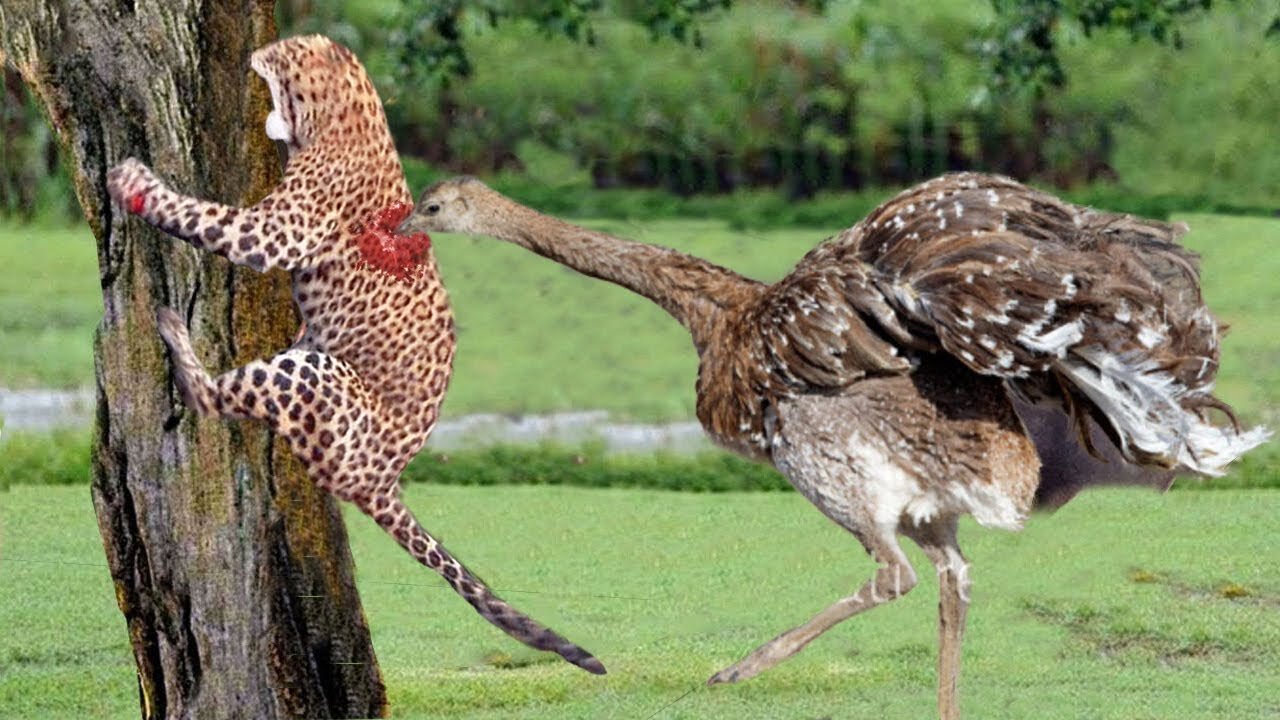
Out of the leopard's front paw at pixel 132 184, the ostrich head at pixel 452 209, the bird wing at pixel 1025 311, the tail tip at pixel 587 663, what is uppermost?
the leopard's front paw at pixel 132 184

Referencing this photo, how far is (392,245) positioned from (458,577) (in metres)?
0.73

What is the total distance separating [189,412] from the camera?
15.8 feet

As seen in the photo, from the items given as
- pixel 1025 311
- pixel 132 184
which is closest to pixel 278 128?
pixel 132 184

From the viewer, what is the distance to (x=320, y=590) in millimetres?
5000

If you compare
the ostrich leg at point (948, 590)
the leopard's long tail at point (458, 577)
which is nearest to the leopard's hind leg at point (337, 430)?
the leopard's long tail at point (458, 577)

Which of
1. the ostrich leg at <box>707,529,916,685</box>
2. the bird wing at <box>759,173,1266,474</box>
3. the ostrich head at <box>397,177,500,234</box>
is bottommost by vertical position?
the ostrich leg at <box>707,529,916,685</box>

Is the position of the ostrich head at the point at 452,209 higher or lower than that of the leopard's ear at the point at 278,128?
lower

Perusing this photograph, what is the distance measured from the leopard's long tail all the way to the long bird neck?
2.07ft

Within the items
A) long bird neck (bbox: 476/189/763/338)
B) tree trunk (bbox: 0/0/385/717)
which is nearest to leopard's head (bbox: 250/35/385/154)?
tree trunk (bbox: 0/0/385/717)

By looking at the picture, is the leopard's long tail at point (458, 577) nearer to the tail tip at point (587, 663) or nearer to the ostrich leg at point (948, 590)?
the tail tip at point (587, 663)

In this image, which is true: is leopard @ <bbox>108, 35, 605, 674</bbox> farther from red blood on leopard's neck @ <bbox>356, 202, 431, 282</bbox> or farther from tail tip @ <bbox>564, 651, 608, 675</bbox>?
tail tip @ <bbox>564, 651, 608, 675</bbox>

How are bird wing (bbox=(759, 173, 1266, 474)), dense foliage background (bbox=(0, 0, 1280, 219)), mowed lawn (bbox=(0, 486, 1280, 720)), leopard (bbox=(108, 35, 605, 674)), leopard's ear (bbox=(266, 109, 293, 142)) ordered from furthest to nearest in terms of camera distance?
dense foliage background (bbox=(0, 0, 1280, 219)), mowed lawn (bbox=(0, 486, 1280, 720)), leopard's ear (bbox=(266, 109, 293, 142)), leopard (bbox=(108, 35, 605, 674)), bird wing (bbox=(759, 173, 1266, 474))

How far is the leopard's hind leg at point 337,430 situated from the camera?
15.3ft

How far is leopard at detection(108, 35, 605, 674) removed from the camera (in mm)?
4586
